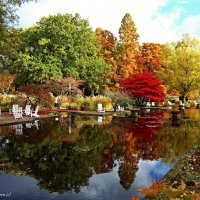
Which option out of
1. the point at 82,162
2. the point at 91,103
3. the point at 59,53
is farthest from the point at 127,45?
the point at 82,162

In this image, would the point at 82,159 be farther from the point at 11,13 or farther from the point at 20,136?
the point at 11,13

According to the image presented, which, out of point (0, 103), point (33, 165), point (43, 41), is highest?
point (43, 41)

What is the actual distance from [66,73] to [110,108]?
10.4 metres

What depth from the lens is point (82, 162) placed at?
13.0 meters

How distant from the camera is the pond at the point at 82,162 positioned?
388 inches

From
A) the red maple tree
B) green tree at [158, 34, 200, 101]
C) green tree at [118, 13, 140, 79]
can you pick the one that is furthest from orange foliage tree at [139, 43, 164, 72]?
the red maple tree

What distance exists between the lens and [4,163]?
12.6 meters

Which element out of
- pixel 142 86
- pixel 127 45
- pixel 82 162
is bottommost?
pixel 82 162

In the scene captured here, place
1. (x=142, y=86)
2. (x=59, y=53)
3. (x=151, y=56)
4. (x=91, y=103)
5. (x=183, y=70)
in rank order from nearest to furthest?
1. (x=91, y=103)
2. (x=142, y=86)
3. (x=59, y=53)
4. (x=183, y=70)
5. (x=151, y=56)

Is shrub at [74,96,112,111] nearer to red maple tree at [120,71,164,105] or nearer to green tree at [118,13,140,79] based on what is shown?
red maple tree at [120,71,164,105]

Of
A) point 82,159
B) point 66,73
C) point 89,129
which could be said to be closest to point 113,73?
point 66,73

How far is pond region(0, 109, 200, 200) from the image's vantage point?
9.87 metres

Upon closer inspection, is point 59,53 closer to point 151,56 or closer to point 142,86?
point 142,86

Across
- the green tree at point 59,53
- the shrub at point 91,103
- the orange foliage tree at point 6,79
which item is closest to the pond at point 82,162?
the shrub at point 91,103
